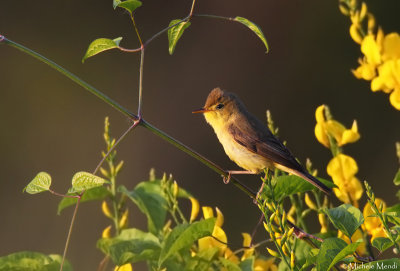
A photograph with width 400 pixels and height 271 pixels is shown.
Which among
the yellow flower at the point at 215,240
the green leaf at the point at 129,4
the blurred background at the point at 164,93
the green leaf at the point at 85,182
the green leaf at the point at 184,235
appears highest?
the green leaf at the point at 129,4

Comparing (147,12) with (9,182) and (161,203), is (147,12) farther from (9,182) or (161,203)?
(161,203)

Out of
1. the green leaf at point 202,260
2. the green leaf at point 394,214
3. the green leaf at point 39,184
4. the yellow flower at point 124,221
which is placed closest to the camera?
the green leaf at point 394,214

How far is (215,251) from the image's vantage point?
5.72 ft

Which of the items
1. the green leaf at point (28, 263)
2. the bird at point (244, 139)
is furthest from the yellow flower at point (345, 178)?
the bird at point (244, 139)

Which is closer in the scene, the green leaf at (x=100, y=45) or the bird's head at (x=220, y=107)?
the green leaf at (x=100, y=45)

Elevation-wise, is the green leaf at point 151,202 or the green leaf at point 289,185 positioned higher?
the green leaf at point 289,185

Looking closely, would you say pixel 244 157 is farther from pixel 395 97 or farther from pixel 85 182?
pixel 85 182

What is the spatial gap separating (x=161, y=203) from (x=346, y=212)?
26.9 inches

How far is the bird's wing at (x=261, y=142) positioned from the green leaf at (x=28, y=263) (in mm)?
1482

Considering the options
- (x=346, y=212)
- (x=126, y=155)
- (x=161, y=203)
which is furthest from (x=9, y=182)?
(x=346, y=212)

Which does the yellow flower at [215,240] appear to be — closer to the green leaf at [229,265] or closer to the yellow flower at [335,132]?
the green leaf at [229,265]

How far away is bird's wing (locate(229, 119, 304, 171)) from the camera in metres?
3.04

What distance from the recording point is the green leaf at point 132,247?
1.67 m

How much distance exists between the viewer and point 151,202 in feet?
6.84
